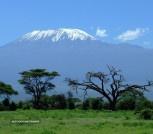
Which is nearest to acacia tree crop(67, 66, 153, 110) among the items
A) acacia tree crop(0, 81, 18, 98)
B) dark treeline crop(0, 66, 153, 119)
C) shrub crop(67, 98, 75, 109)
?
dark treeline crop(0, 66, 153, 119)

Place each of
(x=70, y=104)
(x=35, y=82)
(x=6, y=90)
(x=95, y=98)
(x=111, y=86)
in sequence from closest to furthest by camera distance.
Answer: (x=95, y=98) < (x=70, y=104) < (x=111, y=86) < (x=6, y=90) < (x=35, y=82)

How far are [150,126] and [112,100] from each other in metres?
37.2

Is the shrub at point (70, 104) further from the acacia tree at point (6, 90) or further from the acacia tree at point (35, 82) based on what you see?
the acacia tree at point (6, 90)

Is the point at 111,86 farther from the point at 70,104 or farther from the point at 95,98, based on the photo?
the point at 70,104

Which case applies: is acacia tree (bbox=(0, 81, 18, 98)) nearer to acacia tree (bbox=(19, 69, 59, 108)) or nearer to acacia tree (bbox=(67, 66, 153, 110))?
acacia tree (bbox=(19, 69, 59, 108))

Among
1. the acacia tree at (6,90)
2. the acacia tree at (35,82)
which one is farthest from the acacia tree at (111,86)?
the acacia tree at (6,90)

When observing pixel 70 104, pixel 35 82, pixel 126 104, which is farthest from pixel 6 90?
pixel 126 104

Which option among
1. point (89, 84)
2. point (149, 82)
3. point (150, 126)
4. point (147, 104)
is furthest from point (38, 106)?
point (150, 126)

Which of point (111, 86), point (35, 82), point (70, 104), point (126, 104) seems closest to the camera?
point (126, 104)

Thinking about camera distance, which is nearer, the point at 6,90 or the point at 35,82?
the point at 6,90

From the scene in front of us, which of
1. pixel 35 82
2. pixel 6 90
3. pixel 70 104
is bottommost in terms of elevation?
pixel 70 104

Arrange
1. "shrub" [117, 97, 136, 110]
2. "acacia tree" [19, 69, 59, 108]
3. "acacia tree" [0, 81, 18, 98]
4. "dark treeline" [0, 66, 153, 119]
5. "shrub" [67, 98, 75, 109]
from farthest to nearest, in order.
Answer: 1. "acacia tree" [19, 69, 59, 108]
2. "acacia tree" [0, 81, 18, 98]
3. "shrub" [67, 98, 75, 109]
4. "dark treeline" [0, 66, 153, 119]
5. "shrub" [117, 97, 136, 110]

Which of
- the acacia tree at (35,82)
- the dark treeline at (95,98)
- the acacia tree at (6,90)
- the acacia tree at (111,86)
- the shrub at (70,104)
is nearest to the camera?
the dark treeline at (95,98)

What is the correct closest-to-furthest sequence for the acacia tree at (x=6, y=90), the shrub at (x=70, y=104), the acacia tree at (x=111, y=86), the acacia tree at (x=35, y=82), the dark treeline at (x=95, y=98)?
the dark treeline at (x=95, y=98) < the shrub at (x=70, y=104) < the acacia tree at (x=111, y=86) < the acacia tree at (x=6, y=90) < the acacia tree at (x=35, y=82)
